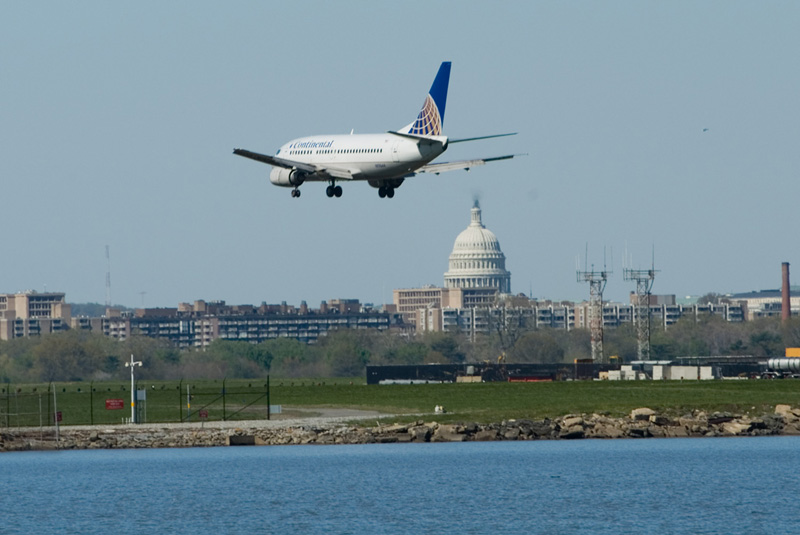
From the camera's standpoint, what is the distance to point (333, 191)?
89.9 m

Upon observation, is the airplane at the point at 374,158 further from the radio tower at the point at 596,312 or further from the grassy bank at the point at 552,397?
the radio tower at the point at 596,312

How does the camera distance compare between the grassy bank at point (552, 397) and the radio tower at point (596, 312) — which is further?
the radio tower at point (596, 312)

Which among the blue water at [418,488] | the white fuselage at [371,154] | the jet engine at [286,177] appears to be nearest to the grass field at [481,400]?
the blue water at [418,488]

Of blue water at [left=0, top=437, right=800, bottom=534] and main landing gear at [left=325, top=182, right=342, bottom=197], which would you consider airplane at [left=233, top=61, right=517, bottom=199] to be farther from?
blue water at [left=0, top=437, right=800, bottom=534]

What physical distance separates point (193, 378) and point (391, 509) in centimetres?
13219

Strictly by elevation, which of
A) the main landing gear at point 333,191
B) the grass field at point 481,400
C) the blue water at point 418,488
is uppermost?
the main landing gear at point 333,191

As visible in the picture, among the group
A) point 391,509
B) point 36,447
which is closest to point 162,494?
point 391,509

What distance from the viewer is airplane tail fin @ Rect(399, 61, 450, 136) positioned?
8975 centimetres

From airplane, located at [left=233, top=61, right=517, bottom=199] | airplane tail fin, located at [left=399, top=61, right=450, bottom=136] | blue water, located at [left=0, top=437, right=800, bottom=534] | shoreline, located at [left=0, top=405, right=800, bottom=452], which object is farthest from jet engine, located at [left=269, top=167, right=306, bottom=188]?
blue water, located at [left=0, top=437, right=800, bottom=534]

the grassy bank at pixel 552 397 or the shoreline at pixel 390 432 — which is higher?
the grassy bank at pixel 552 397

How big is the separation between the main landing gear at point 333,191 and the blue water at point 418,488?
14.0 meters

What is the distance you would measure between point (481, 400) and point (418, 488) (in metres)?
38.6

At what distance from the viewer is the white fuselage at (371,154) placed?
85.1m

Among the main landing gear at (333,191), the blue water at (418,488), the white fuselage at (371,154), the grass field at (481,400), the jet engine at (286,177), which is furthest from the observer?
the grass field at (481,400)
